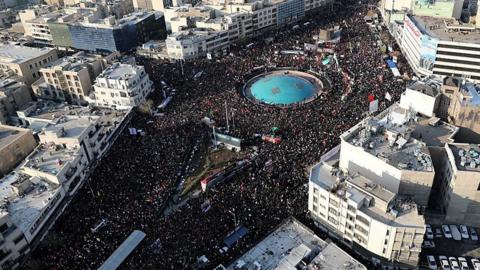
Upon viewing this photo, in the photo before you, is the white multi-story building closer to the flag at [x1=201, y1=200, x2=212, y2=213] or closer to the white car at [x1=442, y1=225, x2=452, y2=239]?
the white car at [x1=442, y1=225, x2=452, y2=239]

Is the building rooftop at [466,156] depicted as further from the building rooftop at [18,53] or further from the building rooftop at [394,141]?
the building rooftop at [18,53]

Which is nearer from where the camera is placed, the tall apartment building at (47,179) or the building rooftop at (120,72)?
the tall apartment building at (47,179)

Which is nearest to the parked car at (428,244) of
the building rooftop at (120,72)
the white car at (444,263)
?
the white car at (444,263)

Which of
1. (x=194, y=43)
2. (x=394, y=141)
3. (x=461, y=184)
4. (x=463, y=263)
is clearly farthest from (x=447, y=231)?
(x=194, y=43)

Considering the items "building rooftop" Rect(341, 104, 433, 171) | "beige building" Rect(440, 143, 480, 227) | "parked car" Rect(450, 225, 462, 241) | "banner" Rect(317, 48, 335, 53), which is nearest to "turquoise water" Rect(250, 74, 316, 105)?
"banner" Rect(317, 48, 335, 53)

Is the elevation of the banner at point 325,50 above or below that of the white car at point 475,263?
above

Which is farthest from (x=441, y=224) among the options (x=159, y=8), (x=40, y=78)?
(x=159, y=8)
